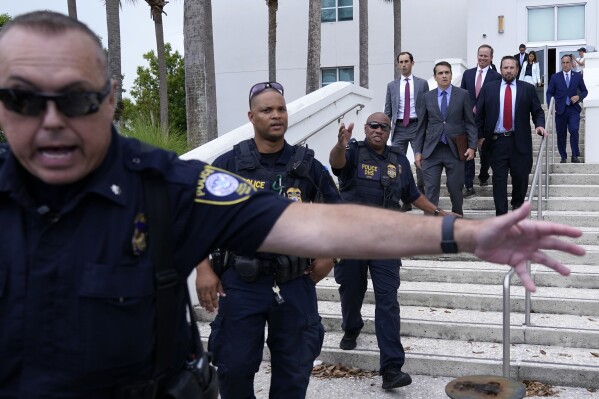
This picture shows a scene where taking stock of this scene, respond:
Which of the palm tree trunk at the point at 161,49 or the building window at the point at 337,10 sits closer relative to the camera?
the palm tree trunk at the point at 161,49

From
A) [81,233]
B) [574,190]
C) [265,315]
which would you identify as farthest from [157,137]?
[81,233]

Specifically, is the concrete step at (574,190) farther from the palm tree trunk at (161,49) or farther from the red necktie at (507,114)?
the palm tree trunk at (161,49)

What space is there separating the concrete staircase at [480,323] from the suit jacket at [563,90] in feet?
15.7

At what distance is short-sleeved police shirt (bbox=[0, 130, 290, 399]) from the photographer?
1.83m

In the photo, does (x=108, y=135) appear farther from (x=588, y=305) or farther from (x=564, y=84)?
(x=564, y=84)

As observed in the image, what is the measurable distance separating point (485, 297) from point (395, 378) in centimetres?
178

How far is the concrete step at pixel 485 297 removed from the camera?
21.3ft

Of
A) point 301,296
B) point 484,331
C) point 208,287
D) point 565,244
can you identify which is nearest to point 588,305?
point 484,331

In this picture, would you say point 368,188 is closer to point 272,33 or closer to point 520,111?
point 520,111

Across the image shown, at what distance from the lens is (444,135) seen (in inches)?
341

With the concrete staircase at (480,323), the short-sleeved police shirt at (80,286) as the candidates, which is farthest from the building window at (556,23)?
the short-sleeved police shirt at (80,286)

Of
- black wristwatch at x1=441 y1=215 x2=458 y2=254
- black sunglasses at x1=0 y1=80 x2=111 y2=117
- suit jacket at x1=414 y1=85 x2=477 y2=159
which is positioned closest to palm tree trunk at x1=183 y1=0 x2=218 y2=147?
suit jacket at x1=414 y1=85 x2=477 y2=159

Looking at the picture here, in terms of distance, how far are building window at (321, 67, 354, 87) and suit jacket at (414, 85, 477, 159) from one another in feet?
66.7

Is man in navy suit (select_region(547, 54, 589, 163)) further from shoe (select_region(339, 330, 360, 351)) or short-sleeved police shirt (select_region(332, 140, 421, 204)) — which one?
shoe (select_region(339, 330, 360, 351))
